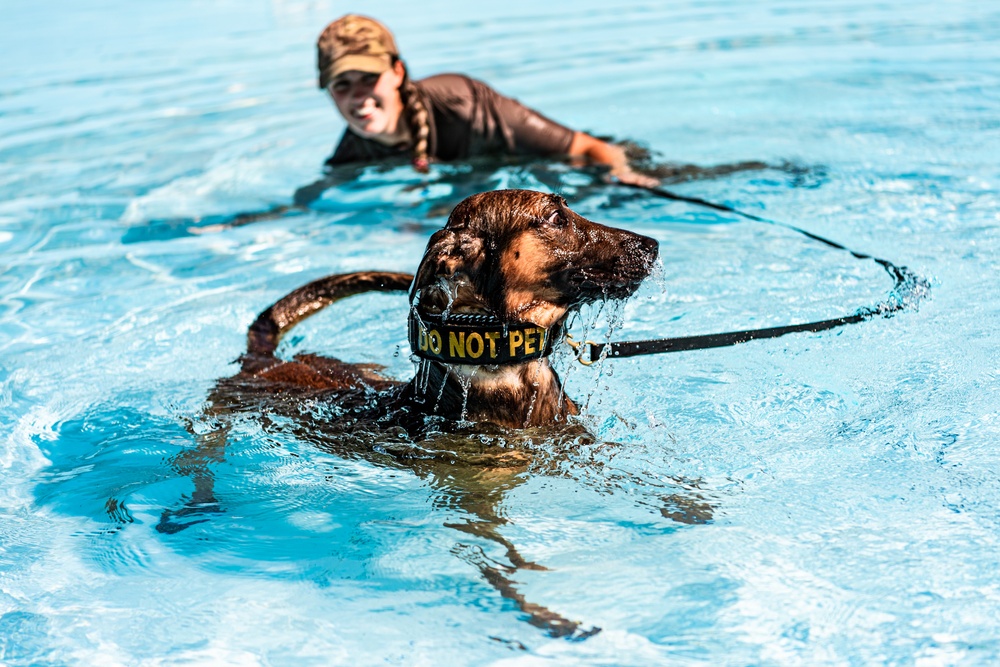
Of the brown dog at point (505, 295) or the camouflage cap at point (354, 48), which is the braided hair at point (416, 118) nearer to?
the camouflage cap at point (354, 48)

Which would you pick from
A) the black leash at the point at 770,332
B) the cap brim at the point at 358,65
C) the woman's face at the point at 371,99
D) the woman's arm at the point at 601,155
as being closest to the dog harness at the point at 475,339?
the black leash at the point at 770,332

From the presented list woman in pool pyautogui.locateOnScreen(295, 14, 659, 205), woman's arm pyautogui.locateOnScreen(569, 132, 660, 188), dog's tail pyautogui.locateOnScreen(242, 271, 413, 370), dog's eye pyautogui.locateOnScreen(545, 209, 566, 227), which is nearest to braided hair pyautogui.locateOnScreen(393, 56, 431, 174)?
woman in pool pyautogui.locateOnScreen(295, 14, 659, 205)

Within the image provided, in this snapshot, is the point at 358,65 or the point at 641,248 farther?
the point at 358,65

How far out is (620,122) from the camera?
10.8 m

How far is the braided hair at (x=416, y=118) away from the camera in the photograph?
8.23 m

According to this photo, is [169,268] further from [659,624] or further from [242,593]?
[659,624]

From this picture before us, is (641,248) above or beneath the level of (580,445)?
above

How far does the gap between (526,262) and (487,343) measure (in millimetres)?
386

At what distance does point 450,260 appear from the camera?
4035 mm

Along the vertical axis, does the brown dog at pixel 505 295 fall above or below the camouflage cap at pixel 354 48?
below

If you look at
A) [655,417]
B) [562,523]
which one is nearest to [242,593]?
[562,523]

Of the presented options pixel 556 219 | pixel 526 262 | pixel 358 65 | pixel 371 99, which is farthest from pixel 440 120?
pixel 526 262

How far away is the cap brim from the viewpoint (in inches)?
301

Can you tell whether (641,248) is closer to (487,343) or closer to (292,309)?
(487,343)
